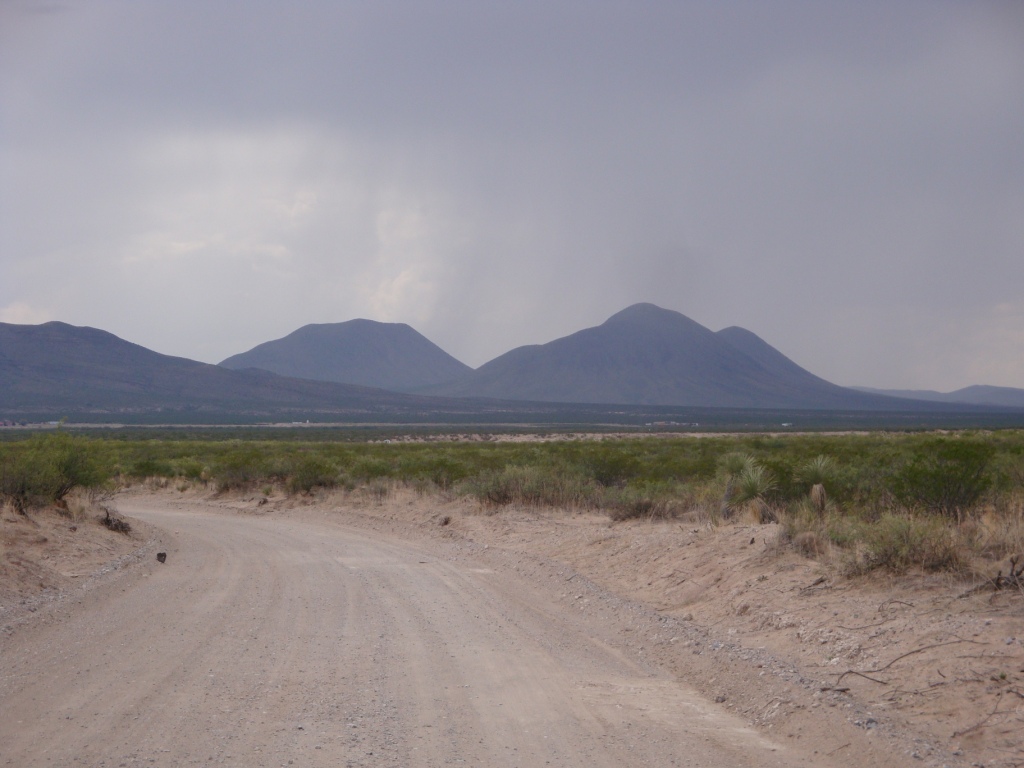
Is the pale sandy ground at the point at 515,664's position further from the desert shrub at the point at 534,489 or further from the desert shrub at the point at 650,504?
the desert shrub at the point at 534,489

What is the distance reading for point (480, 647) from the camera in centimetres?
923

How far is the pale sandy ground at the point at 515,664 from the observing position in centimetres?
615

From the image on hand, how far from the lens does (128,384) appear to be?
158 metres

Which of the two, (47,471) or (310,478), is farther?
(310,478)

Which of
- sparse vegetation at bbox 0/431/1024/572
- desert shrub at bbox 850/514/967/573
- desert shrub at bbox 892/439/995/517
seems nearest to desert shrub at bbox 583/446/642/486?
sparse vegetation at bbox 0/431/1024/572

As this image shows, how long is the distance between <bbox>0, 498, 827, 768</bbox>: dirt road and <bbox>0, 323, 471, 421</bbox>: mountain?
451 ft

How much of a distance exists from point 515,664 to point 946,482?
8.72 meters

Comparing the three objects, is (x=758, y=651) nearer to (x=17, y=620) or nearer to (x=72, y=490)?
(x=17, y=620)

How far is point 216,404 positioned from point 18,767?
161 metres

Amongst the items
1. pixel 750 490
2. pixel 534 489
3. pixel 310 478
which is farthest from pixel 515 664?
pixel 310 478

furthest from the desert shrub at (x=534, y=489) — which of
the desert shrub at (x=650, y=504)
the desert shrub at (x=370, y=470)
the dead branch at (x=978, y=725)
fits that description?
the dead branch at (x=978, y=725)

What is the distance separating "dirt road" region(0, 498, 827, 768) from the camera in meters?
6.09

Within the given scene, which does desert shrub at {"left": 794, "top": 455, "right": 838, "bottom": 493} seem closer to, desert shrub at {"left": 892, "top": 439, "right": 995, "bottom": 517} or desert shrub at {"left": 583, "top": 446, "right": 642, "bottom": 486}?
desert shrub at {"left": 892, "top": 439, "right": 995, "bottom": 517}

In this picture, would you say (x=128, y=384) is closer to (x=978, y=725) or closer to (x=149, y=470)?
(x=149, y=470)
